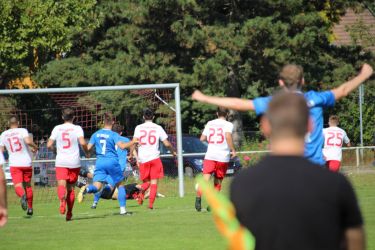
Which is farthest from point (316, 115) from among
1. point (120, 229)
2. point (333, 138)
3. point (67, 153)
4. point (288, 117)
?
point (333, 138)

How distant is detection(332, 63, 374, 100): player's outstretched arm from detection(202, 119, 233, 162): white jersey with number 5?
9305mm

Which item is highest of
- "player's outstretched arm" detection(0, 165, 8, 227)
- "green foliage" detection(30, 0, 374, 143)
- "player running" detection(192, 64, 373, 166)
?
"green foliage" detection(30, 0, 374, 143)

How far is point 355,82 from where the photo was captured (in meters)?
7.82

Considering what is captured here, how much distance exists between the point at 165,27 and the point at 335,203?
34.7 metres

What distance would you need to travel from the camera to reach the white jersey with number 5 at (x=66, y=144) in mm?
16188

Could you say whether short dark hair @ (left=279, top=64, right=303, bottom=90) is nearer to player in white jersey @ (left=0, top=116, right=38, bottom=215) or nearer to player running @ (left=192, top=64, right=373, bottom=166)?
player running @ (left=192, top=64, right=373, bottom=166)

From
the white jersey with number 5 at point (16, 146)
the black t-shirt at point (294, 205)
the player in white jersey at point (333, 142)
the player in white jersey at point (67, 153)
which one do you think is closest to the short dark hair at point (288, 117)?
the black t-shirt at point (294, 205)

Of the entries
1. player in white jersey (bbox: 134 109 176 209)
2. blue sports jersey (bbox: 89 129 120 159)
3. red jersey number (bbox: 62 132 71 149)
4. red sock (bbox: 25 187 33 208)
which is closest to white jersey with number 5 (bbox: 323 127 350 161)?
player in white jersey (bbox: 134 109 176 209)

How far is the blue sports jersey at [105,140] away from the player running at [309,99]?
9.04 m

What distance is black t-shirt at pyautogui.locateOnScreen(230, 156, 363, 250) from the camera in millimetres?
4141

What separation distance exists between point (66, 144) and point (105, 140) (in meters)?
1.62

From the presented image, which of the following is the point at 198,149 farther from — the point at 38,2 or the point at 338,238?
the point at 338,238

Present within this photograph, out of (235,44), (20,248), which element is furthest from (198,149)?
(20,248)

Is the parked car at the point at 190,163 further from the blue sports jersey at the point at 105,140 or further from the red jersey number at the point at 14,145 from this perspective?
the red jersey number at the point at 14,145
